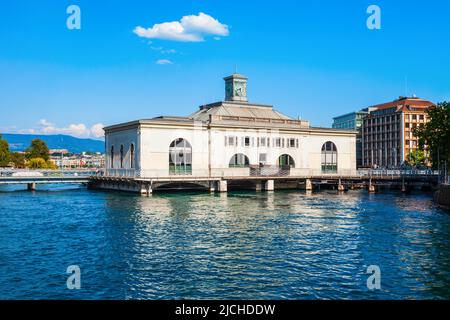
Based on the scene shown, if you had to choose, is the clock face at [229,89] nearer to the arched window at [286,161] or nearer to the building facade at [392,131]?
the arched window at [286,161]

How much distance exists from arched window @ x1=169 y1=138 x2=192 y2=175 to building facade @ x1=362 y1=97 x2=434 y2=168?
9965 centimetres

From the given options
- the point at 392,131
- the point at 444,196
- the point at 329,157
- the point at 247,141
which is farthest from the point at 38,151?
the point at 444,196

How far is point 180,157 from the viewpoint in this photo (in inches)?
3378

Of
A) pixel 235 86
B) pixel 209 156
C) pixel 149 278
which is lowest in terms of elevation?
pixel 149 278

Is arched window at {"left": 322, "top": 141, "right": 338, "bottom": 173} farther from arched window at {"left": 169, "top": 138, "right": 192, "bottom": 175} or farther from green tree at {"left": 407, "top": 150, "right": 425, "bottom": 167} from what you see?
green tree at {"left": 407, "top": 150, "right": 425, "bottom": 167}

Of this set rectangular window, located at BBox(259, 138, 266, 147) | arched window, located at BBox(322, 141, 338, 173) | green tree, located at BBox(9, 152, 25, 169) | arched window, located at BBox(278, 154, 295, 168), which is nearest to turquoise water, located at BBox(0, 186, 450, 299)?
rectangular window, located at BBox(259, 138, 266, 147)

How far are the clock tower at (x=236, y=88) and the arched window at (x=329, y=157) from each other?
20344 millimetres

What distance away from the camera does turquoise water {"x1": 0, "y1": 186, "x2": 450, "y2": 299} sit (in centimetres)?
2233

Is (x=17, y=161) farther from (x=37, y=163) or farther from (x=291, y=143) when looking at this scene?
(x=291, y=143)

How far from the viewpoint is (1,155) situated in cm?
15588

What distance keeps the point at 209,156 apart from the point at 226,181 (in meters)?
6.50
